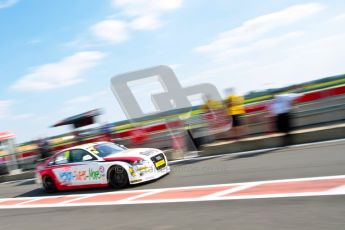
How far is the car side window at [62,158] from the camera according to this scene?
12352mm

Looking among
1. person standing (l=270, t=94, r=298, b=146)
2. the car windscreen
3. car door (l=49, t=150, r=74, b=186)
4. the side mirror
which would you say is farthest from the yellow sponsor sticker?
person standing (l=270, t=94, r=298, b=146)

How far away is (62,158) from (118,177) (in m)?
2.54

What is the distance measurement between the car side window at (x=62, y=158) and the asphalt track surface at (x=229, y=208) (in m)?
0.99

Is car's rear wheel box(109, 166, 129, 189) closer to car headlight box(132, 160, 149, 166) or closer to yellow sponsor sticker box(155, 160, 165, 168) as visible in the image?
car headlight box(132, 160, 149, 166)

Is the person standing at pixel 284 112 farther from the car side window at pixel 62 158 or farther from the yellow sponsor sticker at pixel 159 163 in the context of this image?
the car side window at pixel 62 158

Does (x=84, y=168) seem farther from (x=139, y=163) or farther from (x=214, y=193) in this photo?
(x=214, y=193)

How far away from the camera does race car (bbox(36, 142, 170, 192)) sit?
10805mm

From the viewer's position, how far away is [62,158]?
12.5 meters

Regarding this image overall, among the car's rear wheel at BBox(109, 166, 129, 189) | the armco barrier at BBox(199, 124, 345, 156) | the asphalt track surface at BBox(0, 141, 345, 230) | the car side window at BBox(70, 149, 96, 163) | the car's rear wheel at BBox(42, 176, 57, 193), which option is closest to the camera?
the asphalt track surface at BBox(0, 141, 345, 230)

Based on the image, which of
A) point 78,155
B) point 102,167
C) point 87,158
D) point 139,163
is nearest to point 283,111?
point 139,163

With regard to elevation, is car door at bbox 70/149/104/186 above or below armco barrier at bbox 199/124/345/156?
above

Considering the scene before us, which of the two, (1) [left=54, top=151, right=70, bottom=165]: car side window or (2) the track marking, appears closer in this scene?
(2) the track marking

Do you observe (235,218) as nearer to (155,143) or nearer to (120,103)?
(155,143)

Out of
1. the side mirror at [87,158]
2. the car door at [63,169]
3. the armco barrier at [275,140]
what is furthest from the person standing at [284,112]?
the car door at [63,169]
